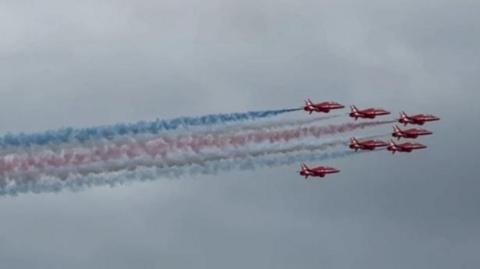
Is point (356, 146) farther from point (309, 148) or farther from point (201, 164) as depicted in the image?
point (201, 164)

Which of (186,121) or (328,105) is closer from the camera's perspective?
(186,121)

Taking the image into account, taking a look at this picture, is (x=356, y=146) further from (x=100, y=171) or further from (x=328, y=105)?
(x=100, y=171)

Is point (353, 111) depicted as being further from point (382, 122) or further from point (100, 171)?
point (100, 171)

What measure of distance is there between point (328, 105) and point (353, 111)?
2.76 m

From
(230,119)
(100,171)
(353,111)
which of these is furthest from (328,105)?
(100,171)

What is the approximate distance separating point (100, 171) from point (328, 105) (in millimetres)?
29247

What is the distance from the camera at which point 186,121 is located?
589ft

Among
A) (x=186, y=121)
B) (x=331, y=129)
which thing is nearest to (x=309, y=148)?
(x=331, y=129)

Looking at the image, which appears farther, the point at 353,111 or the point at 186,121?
the point at 353,111

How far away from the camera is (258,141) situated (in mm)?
186625

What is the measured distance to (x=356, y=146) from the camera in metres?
198

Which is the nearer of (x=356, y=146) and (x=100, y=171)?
(x=100, y=171)

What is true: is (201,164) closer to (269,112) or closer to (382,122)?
(269,112)

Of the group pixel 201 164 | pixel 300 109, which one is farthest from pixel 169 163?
pixel 300 109
